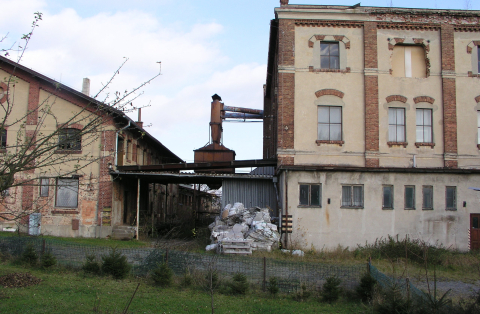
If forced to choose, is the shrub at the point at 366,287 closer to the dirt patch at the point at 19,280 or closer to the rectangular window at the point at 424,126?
the dirt patch at the point at 19,280

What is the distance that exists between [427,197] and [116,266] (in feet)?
44.9

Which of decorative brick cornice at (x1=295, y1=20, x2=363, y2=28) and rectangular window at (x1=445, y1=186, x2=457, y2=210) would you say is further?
decorative brick cornice at (x1=295, y1=20, x2=363, y2=28)

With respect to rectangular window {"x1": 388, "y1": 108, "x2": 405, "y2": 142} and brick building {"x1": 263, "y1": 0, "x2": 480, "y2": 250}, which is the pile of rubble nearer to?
brick building {"x1": 263, "y1": 0, "x2": 480, "y2": 250}

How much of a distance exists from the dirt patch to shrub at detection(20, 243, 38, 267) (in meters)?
1.66

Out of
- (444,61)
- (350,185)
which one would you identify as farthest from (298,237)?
(444,61)

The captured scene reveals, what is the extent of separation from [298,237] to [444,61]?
1114 centimetres

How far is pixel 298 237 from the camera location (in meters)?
18.0

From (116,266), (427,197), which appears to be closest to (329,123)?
(427,197)

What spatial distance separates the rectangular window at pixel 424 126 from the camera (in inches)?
794

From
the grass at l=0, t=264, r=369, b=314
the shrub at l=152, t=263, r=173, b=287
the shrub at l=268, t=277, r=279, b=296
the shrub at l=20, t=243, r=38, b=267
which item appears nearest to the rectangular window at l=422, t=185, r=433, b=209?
the grass at l=0, t=264, r=369, b=314

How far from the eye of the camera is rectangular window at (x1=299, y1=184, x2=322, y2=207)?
18453 millimetres

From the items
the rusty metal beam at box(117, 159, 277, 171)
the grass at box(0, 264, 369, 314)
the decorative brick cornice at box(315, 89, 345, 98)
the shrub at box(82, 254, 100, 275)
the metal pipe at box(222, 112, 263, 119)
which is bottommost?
the grass at box(0, 264, 369, 314)

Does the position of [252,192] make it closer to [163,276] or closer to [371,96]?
[371,96]

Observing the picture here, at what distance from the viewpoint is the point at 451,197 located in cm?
1875
